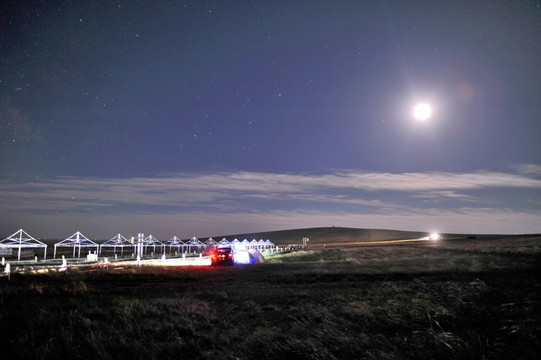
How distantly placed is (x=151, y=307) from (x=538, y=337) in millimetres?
9467

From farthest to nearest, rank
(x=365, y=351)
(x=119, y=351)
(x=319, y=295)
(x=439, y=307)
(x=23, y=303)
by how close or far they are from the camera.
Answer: (x=319, y=295) < (x=23, y=303) < (x=439, y=307) < (x=119, y=351) < (x=365, y=351)

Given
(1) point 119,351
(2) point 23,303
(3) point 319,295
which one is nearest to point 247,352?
(1) point 119,351

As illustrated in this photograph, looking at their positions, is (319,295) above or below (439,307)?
below

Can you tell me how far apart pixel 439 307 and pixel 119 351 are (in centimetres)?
728

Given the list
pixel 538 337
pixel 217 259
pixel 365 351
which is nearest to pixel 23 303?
pixel 365 351

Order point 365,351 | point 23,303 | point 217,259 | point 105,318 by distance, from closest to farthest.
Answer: point 365,351, point 105,318, point 23,303, point 217,259

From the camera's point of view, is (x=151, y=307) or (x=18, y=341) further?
(x=151, y=307)

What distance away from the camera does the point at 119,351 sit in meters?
6.71

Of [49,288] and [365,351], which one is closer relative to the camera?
[365,351]

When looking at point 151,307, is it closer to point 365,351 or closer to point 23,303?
point 23,303

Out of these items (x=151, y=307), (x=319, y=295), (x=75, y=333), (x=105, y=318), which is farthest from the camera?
(x=319, y=295)

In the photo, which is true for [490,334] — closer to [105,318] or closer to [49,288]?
[105,318]

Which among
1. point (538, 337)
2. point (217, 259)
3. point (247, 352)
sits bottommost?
point (217, 259)

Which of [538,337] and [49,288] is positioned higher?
[538,337]
